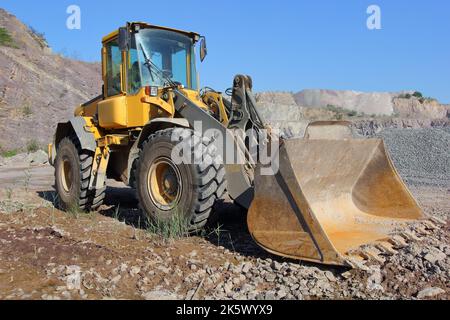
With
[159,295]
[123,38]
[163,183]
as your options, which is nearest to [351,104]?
[123,38]

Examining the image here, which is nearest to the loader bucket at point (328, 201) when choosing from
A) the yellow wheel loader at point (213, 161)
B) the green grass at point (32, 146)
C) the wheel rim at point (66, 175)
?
the yellow wheel loader at point (213, 161)

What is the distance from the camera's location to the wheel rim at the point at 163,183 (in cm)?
503

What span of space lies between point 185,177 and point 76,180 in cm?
238

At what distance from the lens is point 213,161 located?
15.4 feet

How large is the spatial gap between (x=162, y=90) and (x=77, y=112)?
8.90 ft

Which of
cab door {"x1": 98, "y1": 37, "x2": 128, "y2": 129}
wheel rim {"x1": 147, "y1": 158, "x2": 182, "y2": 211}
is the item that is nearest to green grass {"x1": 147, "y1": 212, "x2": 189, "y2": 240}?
wheel rim {"x1": 147, "y1": 158, "x2": 182, "y2": 211}

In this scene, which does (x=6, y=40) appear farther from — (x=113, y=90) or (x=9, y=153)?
(x=113, y=90)

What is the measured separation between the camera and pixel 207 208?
4.68 m

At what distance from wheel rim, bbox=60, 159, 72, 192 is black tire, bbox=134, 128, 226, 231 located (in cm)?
220
